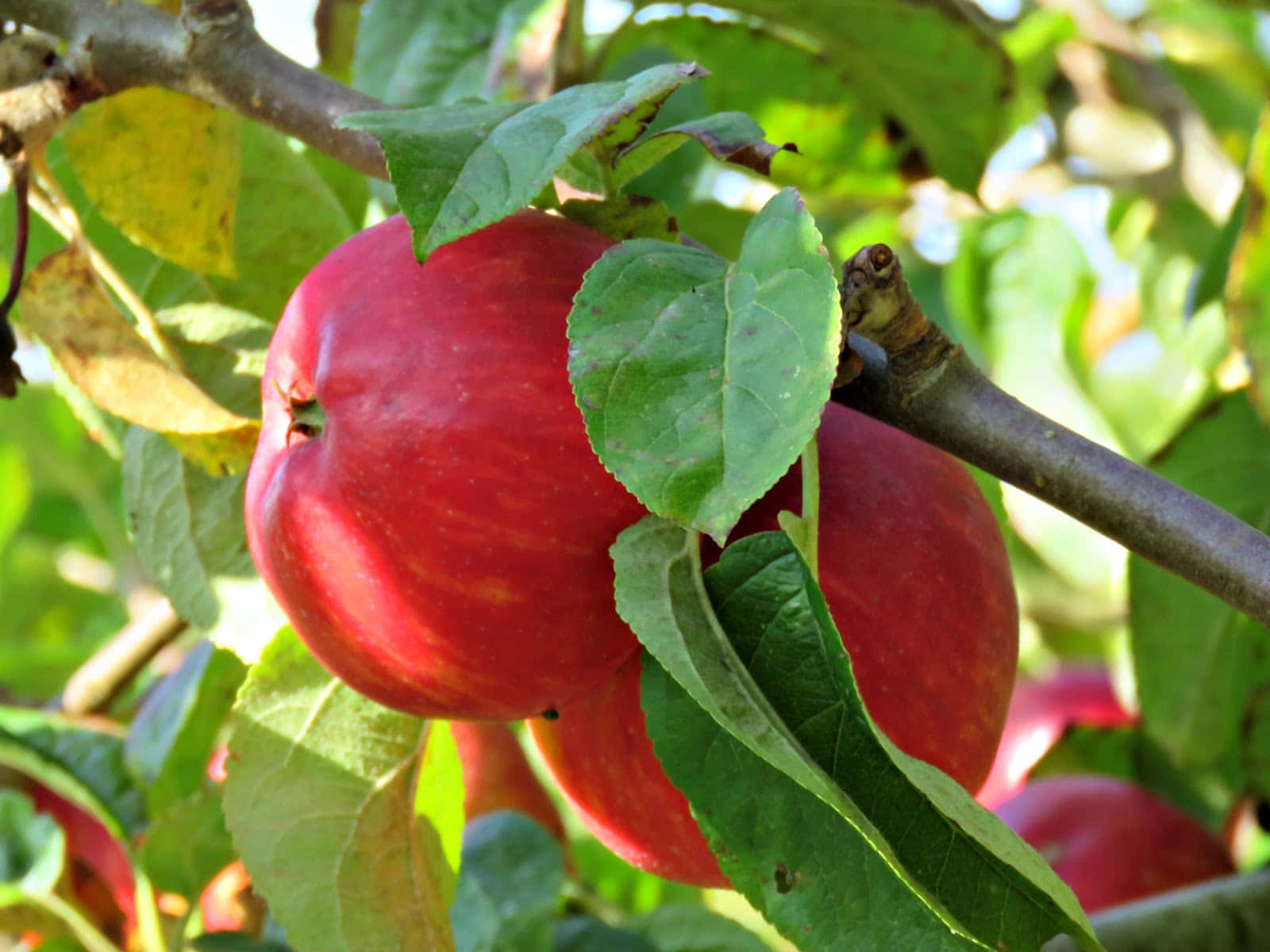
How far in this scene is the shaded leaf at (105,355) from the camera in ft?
2.34

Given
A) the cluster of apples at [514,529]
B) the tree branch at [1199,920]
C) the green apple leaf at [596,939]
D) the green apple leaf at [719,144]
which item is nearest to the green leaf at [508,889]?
the green apple leaf at [596,939]

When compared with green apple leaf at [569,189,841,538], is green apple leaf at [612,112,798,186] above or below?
above

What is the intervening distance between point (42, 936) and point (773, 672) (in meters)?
0.83

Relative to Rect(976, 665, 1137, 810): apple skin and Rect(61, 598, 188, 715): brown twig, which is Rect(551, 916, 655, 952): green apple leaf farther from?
Rect(976, 665, 1137, 810): apple skin

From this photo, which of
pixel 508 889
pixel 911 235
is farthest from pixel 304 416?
pixel 911 235

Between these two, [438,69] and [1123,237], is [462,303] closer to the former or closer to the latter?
[438,69]

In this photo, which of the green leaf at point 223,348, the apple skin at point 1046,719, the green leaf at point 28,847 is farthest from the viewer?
the apple skin at point 1046,719

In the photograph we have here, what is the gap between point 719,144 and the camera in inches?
24.0

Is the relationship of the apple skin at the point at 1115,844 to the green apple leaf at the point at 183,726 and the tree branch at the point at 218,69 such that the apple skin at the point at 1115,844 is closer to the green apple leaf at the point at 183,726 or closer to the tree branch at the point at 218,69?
the green apple leaf at the point at 183,726

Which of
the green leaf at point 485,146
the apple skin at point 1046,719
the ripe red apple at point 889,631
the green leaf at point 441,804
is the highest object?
the green leaf at point 485,146

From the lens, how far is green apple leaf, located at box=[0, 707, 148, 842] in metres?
1.09

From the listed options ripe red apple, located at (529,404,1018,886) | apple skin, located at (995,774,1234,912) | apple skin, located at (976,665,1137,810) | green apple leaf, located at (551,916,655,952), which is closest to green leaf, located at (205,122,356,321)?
ripe red apple, located at (529,404,1018,886)

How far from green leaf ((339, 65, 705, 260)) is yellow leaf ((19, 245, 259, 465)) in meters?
0.21

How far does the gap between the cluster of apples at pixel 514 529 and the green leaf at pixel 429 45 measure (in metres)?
0.40
